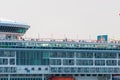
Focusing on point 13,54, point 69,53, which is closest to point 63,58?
point 69,53

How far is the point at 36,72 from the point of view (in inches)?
2896

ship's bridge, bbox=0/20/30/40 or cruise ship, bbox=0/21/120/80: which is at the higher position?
ship's bridge, bbox=0/20/30/40

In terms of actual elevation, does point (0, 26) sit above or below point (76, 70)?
above

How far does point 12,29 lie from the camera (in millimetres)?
77000

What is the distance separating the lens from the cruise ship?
7300cm

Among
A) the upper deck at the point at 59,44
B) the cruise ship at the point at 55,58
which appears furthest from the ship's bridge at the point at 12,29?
the upper deck at the point at 59,44

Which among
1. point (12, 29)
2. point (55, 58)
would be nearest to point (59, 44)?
point (55, 58)

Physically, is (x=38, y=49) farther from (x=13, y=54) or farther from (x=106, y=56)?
(x=106, y=56)

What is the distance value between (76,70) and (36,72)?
16.2ft

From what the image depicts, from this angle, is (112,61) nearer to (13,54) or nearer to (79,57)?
(79,57)

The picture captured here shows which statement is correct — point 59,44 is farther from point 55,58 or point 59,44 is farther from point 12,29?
point 12,29

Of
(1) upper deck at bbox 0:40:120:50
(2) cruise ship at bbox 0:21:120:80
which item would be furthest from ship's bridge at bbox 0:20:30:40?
(1) upper deck at bbox 0:40:120:50

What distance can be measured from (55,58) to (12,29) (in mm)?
6906

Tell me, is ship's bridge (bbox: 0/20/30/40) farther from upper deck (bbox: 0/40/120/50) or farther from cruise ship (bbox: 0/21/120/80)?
upper deck (bbox: 0/40/120/50)
